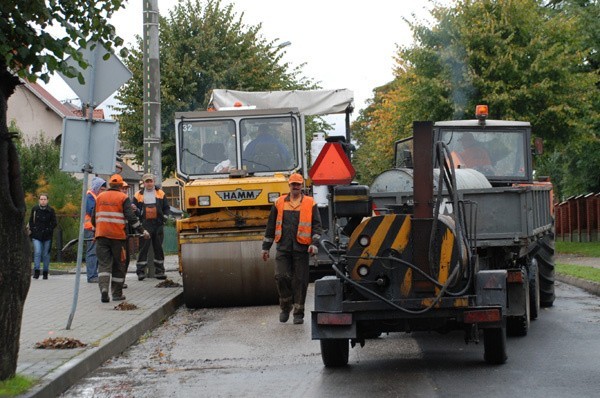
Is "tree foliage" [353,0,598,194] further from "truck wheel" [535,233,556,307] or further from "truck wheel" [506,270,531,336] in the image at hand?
"truck wheel" [506,270,531,336]

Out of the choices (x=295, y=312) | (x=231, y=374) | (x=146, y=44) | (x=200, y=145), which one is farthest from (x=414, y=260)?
(x=146, y=44)

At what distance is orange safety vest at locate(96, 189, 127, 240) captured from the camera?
623 inches

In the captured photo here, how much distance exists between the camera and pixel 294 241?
A: 46.5 feet

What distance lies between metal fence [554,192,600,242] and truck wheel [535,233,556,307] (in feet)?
86.3

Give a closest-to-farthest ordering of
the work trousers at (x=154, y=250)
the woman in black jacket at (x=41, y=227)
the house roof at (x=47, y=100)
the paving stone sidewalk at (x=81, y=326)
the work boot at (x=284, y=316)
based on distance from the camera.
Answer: the paving stone sidewalk at (x=81, y=326), the work boot at (x=284, y=316), the work trousers at (x=154, y=250), the woman in black jacket at (x=41, y=227), the house roof at (x=47, y=100)

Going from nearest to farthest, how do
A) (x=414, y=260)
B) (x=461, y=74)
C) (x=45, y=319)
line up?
(x=414, y=260) → (x=45, y=319) → (x=461, y=74)

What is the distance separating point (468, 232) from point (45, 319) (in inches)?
227

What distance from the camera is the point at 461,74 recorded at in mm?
34250

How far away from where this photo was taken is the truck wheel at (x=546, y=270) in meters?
15.6

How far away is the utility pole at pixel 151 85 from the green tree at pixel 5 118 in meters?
→ 11.0

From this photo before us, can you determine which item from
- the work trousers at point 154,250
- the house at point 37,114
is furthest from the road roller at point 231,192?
the house at point 37,114

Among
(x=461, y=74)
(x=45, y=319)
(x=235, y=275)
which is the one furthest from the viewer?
(x=461, y=74)

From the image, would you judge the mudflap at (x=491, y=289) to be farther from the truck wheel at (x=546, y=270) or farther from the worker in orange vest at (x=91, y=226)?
the worker in orange vest at (x=91, y=226)

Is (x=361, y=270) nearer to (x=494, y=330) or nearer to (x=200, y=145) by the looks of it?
(x=494, y=330)
